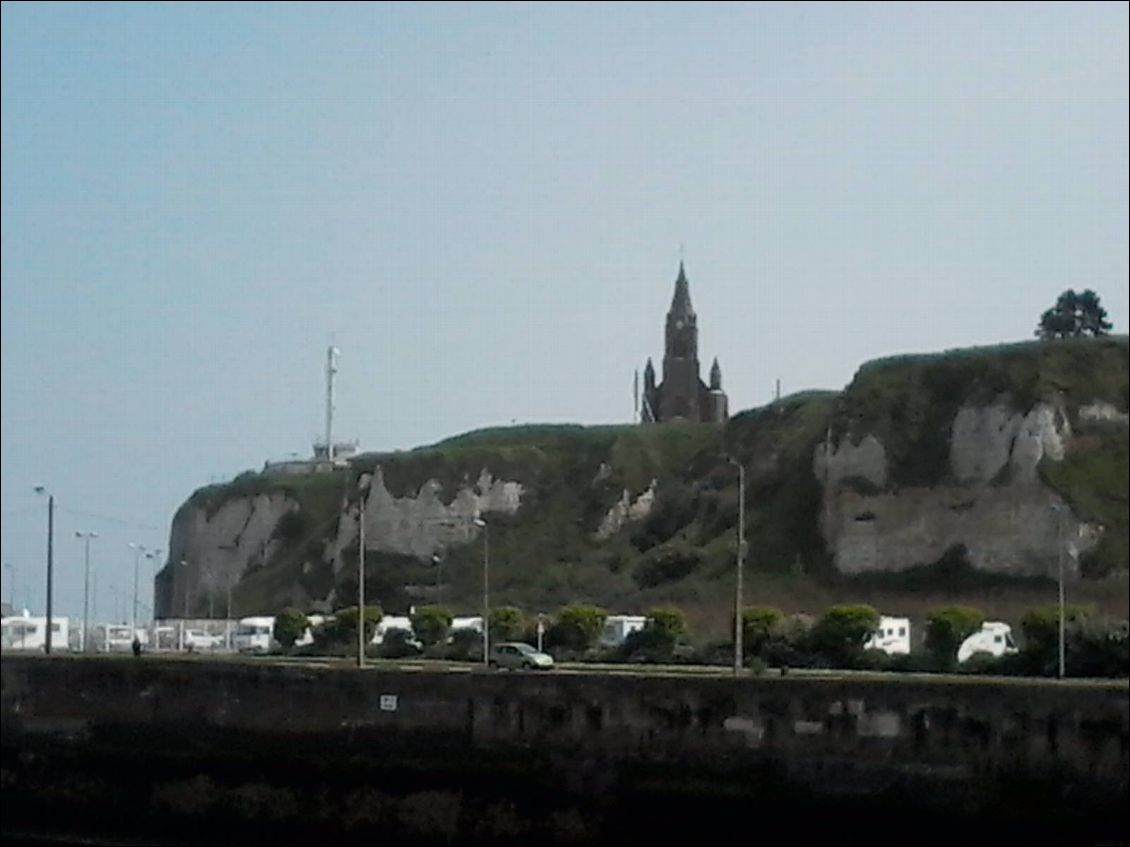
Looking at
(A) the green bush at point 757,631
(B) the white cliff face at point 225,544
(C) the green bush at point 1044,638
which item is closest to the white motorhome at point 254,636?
(A) the green bush at point 757,631

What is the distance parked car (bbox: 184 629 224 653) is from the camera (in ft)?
247

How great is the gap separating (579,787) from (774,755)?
3.93 metres

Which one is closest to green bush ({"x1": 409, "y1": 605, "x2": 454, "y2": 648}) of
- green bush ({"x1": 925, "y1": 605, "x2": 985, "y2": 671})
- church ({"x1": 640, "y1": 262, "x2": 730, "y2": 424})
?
green bush ({"x1": 925, "y1": 605, "x2": 985, "y2": 671})

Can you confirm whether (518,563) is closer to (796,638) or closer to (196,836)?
(796,638)

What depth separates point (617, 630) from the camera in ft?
211

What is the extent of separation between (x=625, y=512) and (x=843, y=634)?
48.1 m

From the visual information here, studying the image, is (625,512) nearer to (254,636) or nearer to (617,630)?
(254,636)

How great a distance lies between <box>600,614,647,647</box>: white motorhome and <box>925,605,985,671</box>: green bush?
10.7 meters

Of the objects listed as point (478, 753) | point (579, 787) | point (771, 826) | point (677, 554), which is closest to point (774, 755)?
point (771, 826)

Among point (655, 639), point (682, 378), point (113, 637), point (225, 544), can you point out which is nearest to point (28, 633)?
point (113, 637)

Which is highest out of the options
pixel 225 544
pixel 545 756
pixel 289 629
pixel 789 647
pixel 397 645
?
pixel 225 544

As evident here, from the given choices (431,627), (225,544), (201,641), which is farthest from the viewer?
(225,544)

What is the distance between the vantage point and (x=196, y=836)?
38.0m

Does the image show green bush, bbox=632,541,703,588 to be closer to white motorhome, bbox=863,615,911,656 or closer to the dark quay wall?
white motorhome, bbox=863,615,911,656
